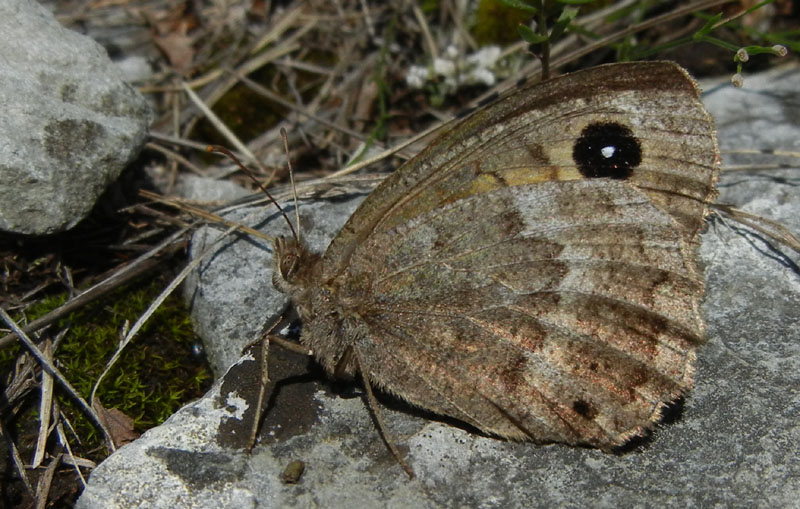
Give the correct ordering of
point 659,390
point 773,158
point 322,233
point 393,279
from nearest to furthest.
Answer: point 659,390
point 393,279
point 322,233
point 773,158

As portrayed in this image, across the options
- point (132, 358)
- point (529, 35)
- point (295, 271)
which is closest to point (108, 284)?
point (132, 358)

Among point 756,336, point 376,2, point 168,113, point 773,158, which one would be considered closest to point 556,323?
point 756,336

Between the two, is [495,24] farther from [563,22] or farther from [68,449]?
[68,449]

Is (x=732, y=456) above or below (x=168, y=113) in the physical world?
below

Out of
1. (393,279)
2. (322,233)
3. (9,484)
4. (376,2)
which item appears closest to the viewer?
(393,279)

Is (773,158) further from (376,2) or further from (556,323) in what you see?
(376,2)

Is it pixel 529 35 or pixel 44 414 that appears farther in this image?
pixel 529 35

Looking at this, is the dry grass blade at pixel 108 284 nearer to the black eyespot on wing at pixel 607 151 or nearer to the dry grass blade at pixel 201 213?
the dry grass blade at pixel 201 213

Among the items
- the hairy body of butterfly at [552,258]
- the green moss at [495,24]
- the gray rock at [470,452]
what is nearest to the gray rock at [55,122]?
the gray rock at [470,452]
